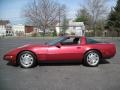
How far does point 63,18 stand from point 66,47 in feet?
208

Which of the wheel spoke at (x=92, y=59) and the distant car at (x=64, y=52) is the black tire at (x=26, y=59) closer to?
the distant car at (x=64, y=52)

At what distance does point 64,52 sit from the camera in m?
9.80

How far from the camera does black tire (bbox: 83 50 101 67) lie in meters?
9.94

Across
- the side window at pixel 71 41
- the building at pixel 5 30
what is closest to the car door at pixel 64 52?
the side window at pixel 71 41

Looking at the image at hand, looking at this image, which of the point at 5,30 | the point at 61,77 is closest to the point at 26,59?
the point at 61,77

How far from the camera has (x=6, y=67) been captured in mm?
9766

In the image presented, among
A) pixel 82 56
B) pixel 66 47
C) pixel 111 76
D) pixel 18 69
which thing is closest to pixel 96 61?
pixel 82 56

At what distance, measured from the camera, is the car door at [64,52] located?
976cm

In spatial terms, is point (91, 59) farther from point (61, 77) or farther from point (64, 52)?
point (61, 77)

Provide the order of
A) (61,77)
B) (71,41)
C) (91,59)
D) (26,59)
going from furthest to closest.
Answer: (71,41) < (91,59) < (26,59) < (61,77)

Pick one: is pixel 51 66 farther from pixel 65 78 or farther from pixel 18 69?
pixel 65 78

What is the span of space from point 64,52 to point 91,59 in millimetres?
1056

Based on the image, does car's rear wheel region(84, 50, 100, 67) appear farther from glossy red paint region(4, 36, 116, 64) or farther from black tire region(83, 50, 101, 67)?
glossy red paint region(4, 36, 116, 64)

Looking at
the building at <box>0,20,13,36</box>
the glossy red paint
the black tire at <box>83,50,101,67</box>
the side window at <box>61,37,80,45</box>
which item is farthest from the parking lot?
the building at <box>0,20,13,36</box>
